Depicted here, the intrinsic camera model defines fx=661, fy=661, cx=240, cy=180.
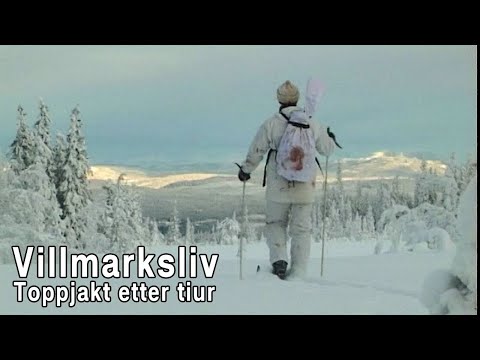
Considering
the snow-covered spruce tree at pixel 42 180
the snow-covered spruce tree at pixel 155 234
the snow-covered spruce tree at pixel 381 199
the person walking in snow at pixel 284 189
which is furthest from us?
the snow-covered spruce tree at pixel 381 199

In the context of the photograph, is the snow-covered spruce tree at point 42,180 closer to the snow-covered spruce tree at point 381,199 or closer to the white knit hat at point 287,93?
the white knit hat at point 287,93

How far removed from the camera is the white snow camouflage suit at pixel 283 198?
6.23 meters

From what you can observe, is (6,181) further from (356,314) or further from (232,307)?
(356,314)

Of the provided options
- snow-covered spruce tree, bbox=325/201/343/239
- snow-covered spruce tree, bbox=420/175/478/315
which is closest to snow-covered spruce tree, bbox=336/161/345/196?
snow-covered spruce tree, bbox=325/201/343/239

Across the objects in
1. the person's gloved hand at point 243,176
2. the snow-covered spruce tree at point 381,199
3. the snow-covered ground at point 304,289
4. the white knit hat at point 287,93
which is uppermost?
the white knit hat at point 287,93

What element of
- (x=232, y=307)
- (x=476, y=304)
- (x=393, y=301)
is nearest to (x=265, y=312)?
(x=232, y=307)

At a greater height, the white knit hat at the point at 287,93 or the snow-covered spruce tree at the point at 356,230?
the white knit hat at the point at 287,93

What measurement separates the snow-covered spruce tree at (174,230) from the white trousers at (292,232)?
2120mm

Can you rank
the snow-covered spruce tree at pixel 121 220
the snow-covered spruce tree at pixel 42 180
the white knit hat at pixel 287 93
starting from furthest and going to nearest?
the snow-covered spruce tree at pixel 121 220 → the snow-covered spruce tree at pixel 42 180 → the white knit hat at pixel 287 93

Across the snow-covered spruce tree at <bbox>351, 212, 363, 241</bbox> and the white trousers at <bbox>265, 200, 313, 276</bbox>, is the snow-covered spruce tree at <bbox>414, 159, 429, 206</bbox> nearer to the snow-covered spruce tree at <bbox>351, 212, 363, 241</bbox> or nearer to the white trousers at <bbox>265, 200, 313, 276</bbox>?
the snow-covered spruce tree at <bbox>351, 212, 363, 241</bbox>

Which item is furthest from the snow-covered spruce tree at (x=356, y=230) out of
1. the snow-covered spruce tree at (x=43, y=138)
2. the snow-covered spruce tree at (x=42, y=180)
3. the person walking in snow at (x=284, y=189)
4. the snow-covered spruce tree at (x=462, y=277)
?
the snow-covered spruce tree at (x=462, y=277)

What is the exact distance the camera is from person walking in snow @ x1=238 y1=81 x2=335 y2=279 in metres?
6.23

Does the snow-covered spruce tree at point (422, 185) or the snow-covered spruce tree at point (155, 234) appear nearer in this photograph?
the snow-covered spruce tree at point (155, 234)

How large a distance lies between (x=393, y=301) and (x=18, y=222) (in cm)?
507
